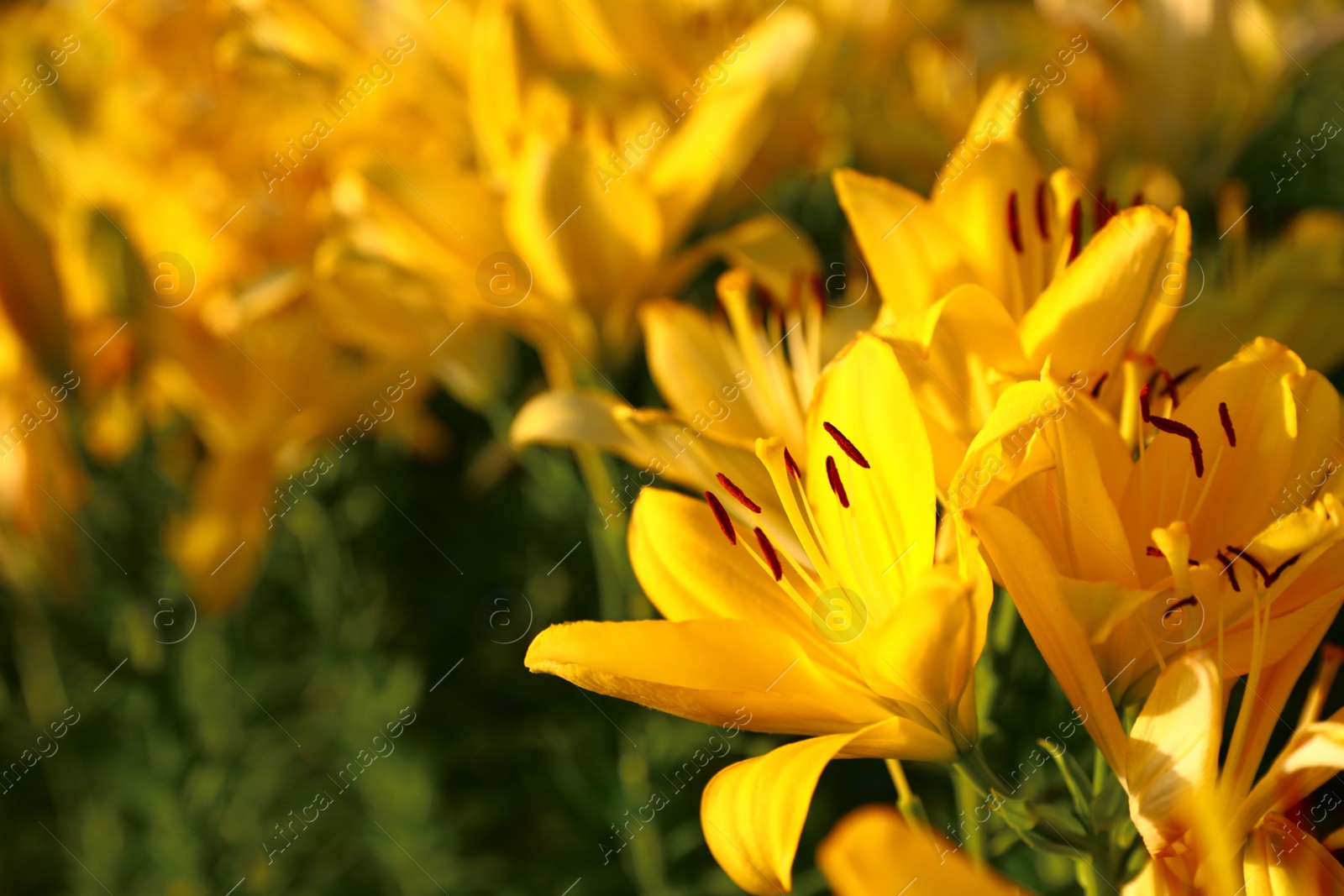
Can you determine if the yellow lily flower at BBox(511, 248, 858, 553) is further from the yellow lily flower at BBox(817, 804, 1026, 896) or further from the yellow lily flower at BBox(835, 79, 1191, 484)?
the yellow lily flower at BBox(817, 804, 1026, 896)

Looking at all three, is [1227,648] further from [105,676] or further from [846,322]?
[105,676]

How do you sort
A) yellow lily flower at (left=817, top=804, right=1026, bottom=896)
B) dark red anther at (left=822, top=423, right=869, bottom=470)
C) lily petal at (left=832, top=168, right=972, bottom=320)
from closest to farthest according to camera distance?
1. yellow lily flower at (left=817, top=804, right=1026, bottom=896)
2. dark red anther at (left=822, top=423, right=869, bottom=470)
3. lily petal at (left=832, top=168, right=972, bottom=320)

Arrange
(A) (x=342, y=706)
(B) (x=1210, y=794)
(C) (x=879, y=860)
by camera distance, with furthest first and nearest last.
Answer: (A) (x=342, y=706) → (B) (x=1210, y=794) → (C) (x=879, y=860)

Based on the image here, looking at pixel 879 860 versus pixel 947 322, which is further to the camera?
pixel 947 322

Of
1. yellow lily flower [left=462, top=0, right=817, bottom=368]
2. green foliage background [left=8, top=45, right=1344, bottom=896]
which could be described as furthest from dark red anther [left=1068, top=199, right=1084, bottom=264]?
green foliage background [left=8, top=45, right=1344, bottom=896]

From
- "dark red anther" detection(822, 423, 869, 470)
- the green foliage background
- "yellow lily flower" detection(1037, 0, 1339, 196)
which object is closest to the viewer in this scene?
"dark red anther" detection(822, 423, 869, 470)

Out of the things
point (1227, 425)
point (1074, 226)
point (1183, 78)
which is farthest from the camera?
point (1183, 78)

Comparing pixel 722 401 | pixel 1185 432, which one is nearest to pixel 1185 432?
pixel 1185 432

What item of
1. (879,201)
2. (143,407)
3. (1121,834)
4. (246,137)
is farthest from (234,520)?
(1121,834)

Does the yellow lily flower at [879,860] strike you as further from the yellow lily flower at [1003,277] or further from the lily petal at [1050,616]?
the yellow lily flower at [1003,277]

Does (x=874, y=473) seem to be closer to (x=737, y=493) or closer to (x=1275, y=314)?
(x=737, y=493)
